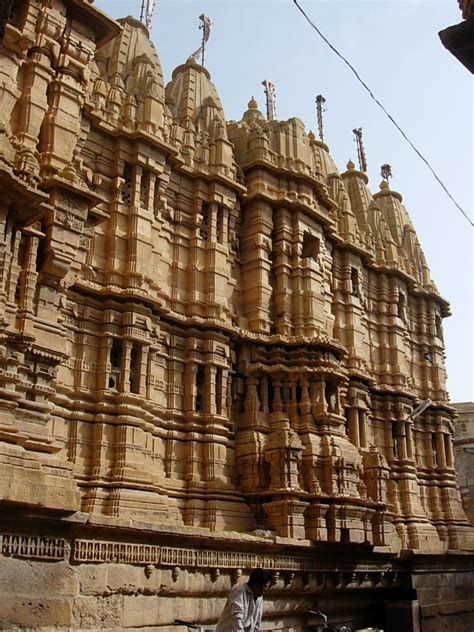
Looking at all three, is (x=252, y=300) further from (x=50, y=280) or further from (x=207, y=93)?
(x=50, y=280)

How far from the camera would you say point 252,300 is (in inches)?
796

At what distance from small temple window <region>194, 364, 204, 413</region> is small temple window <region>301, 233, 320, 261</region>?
20.5 feet

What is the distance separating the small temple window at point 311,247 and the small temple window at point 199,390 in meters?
6.26

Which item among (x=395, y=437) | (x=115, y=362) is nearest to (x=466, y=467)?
(x=395, y=437)

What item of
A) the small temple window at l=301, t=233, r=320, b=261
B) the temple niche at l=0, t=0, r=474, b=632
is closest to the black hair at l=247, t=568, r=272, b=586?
the temple niche at l=0, t=0, r=474, b=632

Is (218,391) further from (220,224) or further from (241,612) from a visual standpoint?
→ (241,612)

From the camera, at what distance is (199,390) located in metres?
18.0

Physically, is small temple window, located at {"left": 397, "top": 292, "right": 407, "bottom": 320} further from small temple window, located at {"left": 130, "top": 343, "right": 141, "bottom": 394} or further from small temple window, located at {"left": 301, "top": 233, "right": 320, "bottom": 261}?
small temple window, located at {"left": 130, "top": 343, "right": 141, "bottom": 394}

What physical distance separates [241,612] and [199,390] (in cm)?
1128

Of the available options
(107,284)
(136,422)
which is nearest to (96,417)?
(136,422)

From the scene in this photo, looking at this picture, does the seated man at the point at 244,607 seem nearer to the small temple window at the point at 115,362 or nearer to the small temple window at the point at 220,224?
the small temple window at the point at 115,362

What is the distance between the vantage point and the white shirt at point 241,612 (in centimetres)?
678

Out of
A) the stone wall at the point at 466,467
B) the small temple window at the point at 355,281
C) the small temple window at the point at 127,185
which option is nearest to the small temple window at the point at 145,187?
the small temple window at the point at 127,185

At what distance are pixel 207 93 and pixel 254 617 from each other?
60.0ft
